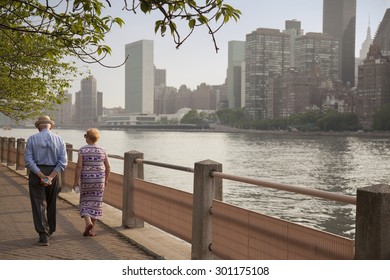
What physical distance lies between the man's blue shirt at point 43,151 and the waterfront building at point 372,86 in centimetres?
17573

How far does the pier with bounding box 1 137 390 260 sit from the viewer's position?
14.5 feet

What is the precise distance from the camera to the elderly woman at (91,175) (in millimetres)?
8547

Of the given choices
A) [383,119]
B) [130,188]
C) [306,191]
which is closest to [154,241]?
[130,188]

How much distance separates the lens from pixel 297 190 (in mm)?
5379

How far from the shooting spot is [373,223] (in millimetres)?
4355

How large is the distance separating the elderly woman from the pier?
636 millimetres

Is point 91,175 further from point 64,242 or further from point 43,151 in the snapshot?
point 64,242

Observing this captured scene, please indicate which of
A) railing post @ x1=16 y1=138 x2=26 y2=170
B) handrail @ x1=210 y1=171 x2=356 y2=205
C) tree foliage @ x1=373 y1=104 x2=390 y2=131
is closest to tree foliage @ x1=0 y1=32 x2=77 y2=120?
railing post @ x1=16 y1=138 x2=26 y2=170

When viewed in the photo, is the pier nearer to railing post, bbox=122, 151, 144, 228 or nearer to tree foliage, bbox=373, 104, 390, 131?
railing post, bbox=122, 151, 144, 228

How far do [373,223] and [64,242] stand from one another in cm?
514

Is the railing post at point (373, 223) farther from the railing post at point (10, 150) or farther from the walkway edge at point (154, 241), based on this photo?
the railing post at point (10, 150)

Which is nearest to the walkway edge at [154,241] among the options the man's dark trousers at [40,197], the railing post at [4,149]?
the man's dark trousers at [40,197]
